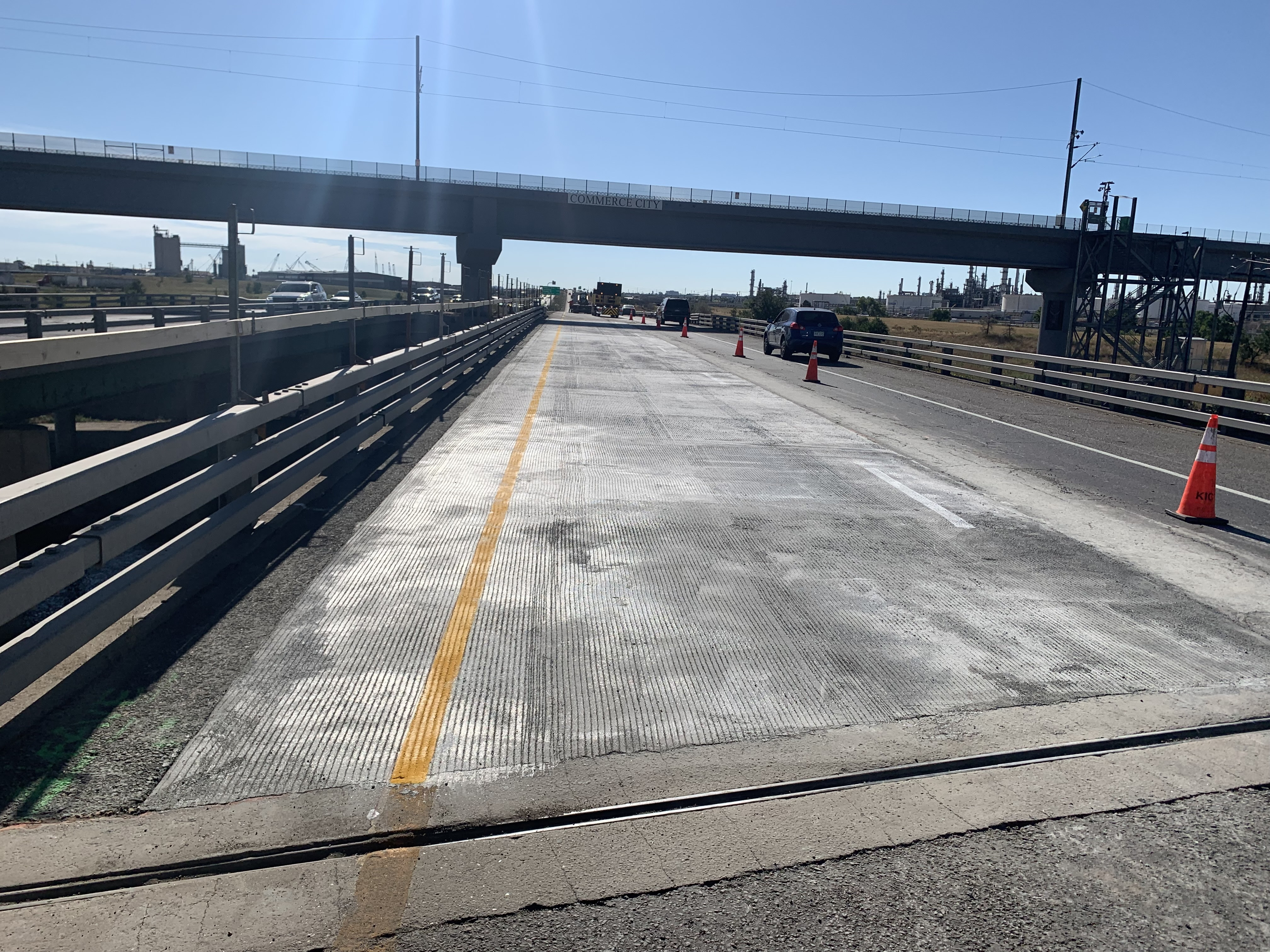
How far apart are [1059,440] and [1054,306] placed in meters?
48.3

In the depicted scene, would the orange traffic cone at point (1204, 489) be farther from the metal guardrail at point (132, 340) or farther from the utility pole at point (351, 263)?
the utility pole at point (351, 263)

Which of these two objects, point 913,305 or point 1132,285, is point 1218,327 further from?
point 913,305

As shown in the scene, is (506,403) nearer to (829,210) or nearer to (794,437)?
(794,437)

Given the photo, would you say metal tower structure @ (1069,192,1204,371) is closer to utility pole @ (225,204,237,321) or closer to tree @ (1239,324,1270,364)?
tree @ (1239,324,1270,364)

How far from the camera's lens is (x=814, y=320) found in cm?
3303

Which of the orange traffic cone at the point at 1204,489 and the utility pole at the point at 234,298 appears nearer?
the utility pole at the point at 234,298

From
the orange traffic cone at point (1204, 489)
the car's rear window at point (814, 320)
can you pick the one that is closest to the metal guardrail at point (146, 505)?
the orange traffic cone at point (1204, 489)

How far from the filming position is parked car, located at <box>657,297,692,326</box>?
213ft

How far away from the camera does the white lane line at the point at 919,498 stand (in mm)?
8898

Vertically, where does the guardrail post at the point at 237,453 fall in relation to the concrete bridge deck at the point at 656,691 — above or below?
above

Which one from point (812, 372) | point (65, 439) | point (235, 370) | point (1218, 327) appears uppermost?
point (1218, 327)

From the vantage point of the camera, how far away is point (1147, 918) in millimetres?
3217

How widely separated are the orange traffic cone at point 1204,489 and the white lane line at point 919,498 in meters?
2.32

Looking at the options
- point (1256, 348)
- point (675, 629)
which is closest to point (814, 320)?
point (675, 629)
